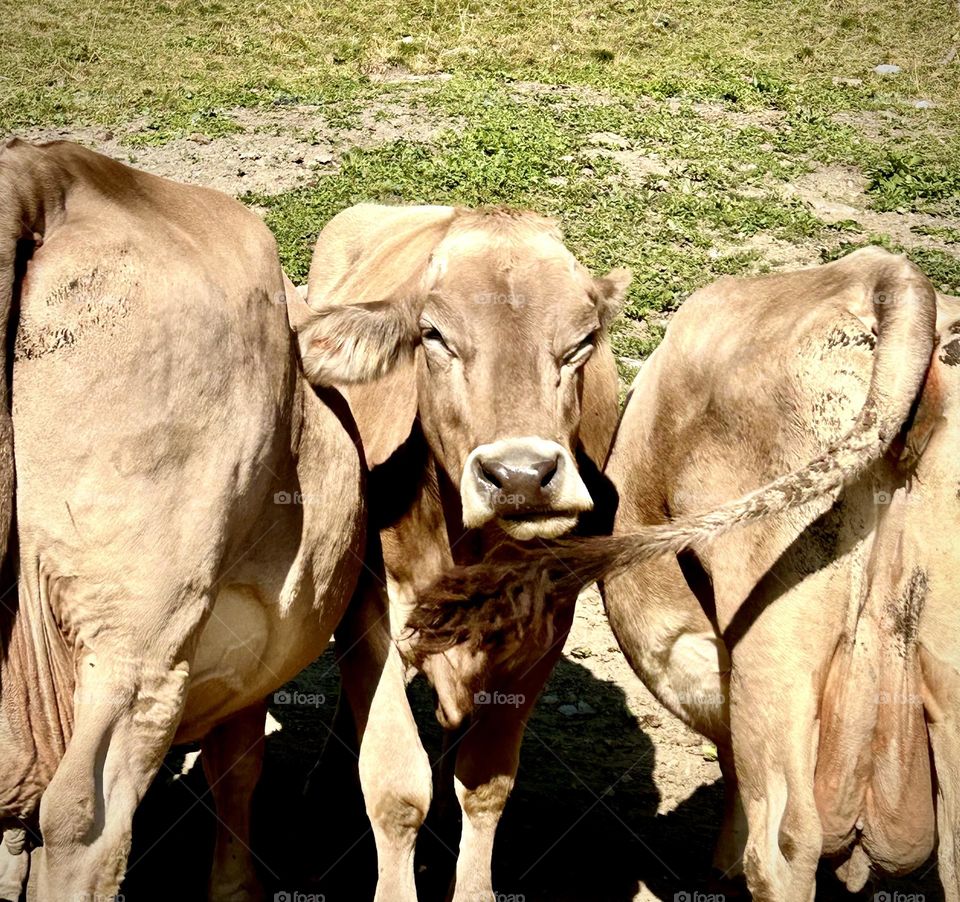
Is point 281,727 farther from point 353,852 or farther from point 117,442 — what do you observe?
point 117,442

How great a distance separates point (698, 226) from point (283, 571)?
8161mm

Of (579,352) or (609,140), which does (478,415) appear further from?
(609,140)

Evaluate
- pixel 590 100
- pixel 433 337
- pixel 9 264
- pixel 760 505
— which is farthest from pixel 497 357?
pixel 590 100

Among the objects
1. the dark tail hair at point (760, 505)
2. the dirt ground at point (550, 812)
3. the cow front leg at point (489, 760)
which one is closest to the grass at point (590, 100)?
the dirt ground at point (550, 812)

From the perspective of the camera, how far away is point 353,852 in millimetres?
6453

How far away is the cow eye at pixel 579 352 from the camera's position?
5.18 m

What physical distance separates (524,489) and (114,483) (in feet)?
4.76

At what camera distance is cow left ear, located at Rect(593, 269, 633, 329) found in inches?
217

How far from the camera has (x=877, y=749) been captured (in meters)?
4.57

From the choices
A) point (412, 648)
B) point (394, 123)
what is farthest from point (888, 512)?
point (394, 123)

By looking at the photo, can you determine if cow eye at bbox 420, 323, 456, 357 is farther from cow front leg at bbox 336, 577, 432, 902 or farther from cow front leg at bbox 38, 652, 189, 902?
cow front leg at bbox 38, 652, 189, 902

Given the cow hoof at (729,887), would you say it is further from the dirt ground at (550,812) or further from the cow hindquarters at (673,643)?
the cow hindquarters at (673,643)

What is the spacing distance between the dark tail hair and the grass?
18.2 feet

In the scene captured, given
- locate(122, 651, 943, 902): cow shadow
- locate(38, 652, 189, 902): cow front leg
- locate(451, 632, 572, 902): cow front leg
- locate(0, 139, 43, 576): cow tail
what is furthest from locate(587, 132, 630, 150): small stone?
locate(38, 652, 189, 902): cow front leg
